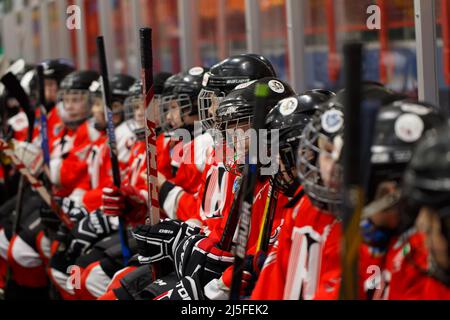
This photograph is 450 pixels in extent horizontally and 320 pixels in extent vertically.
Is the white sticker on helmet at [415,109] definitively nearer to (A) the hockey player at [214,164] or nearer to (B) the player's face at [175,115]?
(A) the hockey player at [214,164]

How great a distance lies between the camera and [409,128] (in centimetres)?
212

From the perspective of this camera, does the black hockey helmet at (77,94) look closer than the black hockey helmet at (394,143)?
No

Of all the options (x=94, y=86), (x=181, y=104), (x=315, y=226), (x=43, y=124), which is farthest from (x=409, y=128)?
(x=94, y=86)

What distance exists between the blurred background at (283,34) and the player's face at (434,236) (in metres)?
1.59

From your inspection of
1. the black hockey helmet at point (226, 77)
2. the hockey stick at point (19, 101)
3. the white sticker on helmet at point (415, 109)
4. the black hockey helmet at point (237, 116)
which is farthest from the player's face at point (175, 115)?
the white sticker on helmet at point (415, 109)

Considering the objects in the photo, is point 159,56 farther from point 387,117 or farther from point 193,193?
point 387,117

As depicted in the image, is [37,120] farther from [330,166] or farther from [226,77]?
[330,166]

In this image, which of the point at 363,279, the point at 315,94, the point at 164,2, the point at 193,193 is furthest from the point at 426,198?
the point at 164,2

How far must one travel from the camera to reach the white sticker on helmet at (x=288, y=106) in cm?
284

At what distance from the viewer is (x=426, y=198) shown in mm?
1849

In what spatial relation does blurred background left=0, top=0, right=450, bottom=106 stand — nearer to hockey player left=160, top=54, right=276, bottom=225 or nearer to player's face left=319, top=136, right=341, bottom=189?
hockey player left=160, top=54, right=276, bottom=225

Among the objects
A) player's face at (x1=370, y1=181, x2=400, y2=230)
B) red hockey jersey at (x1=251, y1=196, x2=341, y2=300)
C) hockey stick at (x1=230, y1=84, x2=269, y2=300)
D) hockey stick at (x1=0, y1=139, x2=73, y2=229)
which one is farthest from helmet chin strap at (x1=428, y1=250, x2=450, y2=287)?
hockey stick at (x1=0, y1=139, x2=73, y2=229)

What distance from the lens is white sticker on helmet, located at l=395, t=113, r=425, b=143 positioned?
2.11 m

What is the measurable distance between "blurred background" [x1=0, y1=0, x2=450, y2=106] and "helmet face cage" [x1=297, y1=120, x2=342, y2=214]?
117 cm
